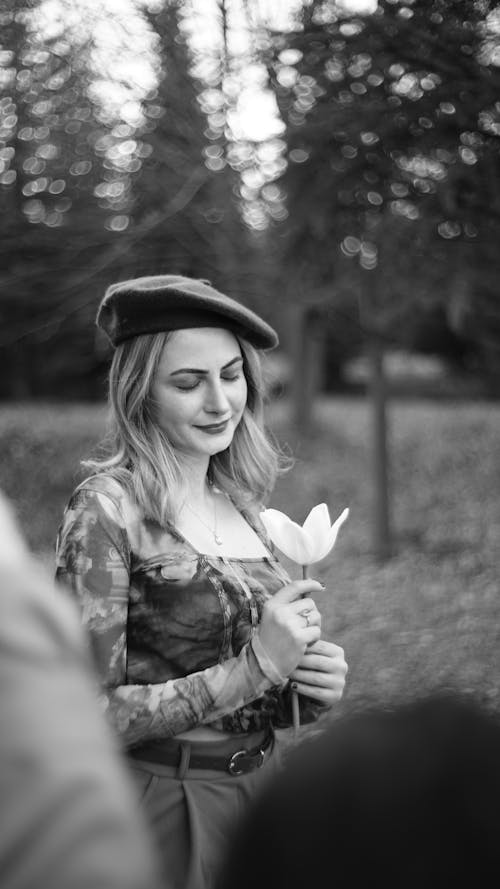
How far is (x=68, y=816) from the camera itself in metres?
0.58

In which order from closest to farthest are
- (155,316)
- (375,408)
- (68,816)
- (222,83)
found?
(68,816), (155,316), (222,83), (375,408)

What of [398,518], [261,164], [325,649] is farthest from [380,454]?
[325,649]

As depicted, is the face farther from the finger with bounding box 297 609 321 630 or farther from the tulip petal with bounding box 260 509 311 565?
the finger with bounding box 297 609 321 630

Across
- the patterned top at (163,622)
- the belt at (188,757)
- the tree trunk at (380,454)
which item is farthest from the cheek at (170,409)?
the tree trunk at (380,454)

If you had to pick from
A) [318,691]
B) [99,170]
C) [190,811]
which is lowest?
[190,811]

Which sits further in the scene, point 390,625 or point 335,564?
point 335,564

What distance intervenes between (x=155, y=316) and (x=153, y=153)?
7994mm

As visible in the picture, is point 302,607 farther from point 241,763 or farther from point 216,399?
point 216,399

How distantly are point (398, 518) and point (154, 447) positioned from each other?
8300 mm

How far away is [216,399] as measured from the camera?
2.19m

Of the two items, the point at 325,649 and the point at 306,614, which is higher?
the point at 306,614

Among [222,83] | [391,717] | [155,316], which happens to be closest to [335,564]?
[222,83]

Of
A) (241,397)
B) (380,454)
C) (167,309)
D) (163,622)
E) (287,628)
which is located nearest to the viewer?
(287,628)

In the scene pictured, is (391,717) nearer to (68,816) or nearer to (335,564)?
(68,816)
